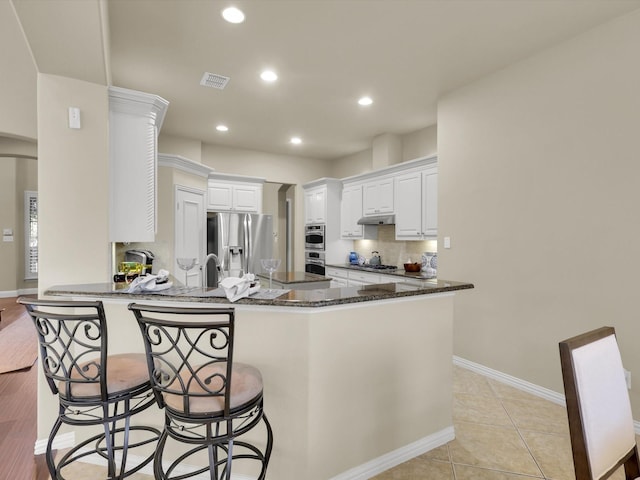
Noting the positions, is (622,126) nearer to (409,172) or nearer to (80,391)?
(409,172)

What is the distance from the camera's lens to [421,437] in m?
2.20

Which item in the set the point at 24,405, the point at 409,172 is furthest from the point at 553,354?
the point at 24,405

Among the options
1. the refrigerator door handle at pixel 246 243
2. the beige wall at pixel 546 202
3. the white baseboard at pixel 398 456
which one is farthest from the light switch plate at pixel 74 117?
the refrigerator door handle at pixel 246 243

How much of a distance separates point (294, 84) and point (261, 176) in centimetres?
290

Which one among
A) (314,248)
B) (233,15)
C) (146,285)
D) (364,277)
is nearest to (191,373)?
(146,285)

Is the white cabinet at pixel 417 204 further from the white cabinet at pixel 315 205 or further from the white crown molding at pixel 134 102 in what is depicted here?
the white crown molding at pixel 134 102

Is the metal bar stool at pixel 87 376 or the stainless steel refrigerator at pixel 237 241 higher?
the stainless steel refrigerator at pixel 237 241

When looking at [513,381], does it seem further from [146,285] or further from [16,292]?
[16,292]

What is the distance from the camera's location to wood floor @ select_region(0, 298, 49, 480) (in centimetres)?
199

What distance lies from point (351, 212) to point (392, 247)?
3.05 feet

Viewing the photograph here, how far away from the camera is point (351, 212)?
5.98m

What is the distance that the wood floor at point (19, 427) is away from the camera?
1.99 metres

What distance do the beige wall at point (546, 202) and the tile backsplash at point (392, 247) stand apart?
1.24 meters

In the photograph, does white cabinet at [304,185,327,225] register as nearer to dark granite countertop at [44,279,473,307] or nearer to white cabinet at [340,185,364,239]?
white cabinet at [340,185,364,239]
